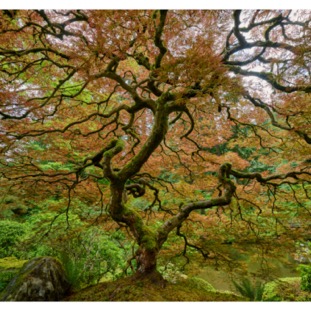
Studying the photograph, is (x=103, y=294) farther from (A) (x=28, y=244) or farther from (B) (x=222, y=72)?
(A) (x=28, y=244)

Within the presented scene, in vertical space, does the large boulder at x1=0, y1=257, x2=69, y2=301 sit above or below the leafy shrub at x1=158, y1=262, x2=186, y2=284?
above

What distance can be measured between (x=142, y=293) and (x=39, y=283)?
81 centimetres

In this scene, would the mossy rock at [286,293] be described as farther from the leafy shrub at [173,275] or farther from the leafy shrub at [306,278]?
the leafy shrub at [173,275]

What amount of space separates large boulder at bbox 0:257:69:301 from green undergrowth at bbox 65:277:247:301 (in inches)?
4.9

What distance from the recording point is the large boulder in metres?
1.86

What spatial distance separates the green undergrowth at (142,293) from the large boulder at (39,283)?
125mm

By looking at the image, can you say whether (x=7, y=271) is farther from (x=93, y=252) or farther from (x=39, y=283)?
(x=39, y=283)

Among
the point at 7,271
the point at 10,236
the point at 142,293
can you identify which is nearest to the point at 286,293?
the point at 142,293

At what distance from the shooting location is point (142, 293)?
5.90 feet

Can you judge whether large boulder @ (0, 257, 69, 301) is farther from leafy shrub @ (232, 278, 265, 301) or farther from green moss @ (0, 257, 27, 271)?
leafy shrub @ (232, 278, 265, 301)

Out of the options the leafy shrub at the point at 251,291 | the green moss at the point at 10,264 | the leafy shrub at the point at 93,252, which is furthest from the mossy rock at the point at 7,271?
the leafy shrub at the point at 251,291

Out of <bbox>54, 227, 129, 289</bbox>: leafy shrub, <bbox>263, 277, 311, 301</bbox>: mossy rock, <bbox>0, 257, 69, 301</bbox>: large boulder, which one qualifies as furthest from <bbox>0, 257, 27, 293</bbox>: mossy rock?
<bbox>263, 277, 311, 301</bbox>: mossy rock

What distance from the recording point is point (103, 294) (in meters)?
1.89
